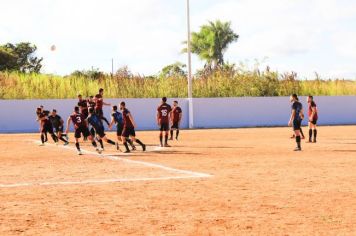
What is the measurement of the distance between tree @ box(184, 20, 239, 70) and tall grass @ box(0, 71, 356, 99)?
88.8 feet

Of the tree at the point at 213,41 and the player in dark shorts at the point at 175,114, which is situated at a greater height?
the tree at the point at 213,41

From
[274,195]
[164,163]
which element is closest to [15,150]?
[164,163]

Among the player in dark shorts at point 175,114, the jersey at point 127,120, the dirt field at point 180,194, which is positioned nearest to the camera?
the dirt field at point 180,194

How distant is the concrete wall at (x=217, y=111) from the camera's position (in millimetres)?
41281

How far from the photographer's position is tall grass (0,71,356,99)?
45000 millimetres

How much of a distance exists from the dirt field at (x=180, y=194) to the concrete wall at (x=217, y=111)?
2237 centimetres

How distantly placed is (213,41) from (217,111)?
110 feet

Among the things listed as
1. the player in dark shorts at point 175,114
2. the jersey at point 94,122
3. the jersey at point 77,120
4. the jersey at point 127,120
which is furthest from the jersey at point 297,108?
the player in dark shorts at point 175,114

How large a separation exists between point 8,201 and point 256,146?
1402 centimetres

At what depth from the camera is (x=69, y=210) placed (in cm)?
977

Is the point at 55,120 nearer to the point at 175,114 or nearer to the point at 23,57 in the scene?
the point at 175,114

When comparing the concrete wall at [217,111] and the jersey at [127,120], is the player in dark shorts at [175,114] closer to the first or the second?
the jersey at [127,120]

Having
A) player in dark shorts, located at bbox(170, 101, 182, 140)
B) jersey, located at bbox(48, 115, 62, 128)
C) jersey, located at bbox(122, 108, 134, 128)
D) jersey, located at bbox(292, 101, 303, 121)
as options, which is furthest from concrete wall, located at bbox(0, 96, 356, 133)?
jersey, located at bbox(292, 101, 303, 121)

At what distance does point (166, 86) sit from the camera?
47844mm
